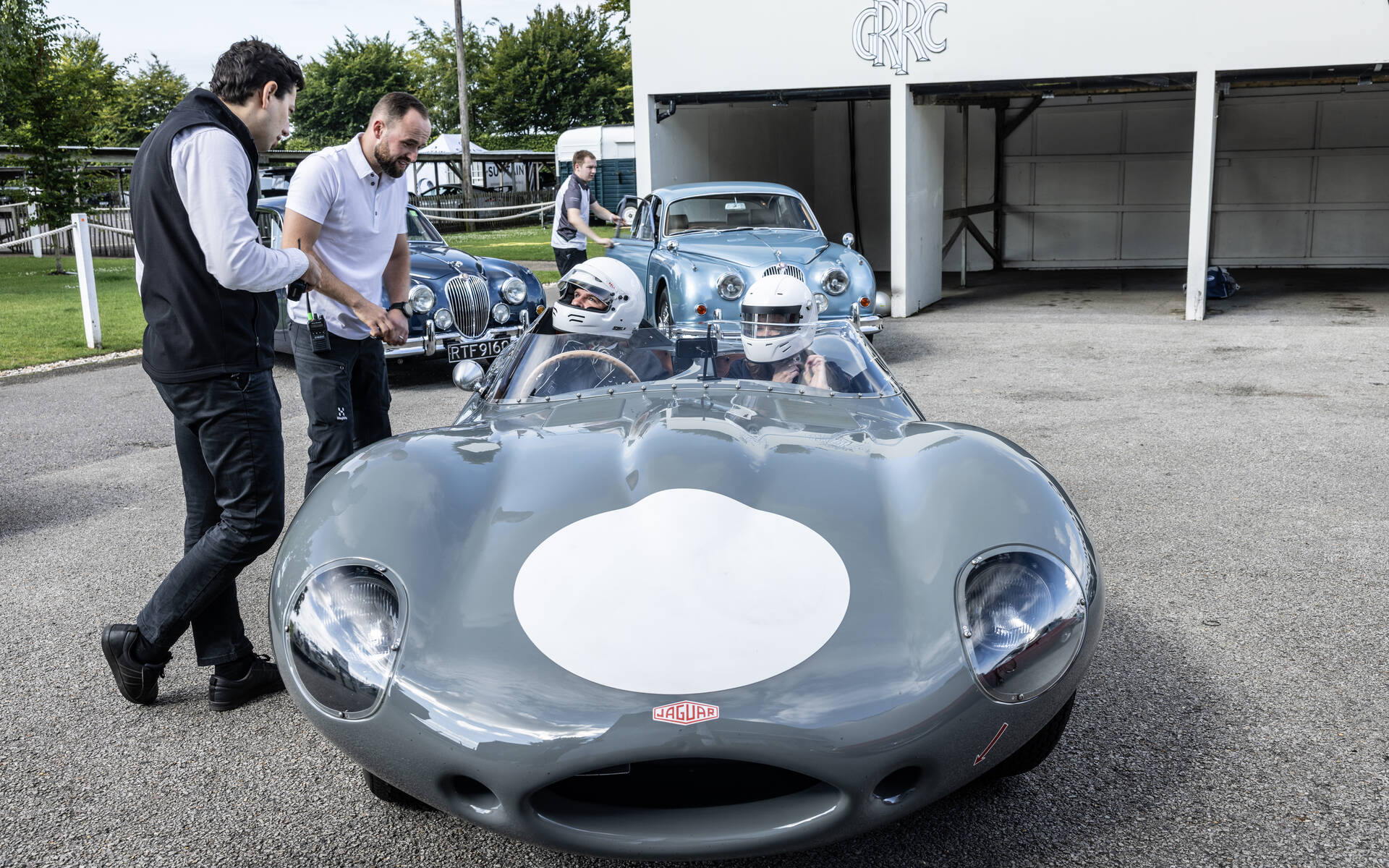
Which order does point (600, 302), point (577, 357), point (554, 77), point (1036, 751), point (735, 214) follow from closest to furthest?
point (1036, 751), point (577, 357), point (600, 302), point (735, 214), point (554, 77)

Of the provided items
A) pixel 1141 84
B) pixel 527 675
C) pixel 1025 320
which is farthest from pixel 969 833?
pixel 1141 84

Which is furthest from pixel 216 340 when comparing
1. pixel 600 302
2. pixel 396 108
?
pixel 600 302

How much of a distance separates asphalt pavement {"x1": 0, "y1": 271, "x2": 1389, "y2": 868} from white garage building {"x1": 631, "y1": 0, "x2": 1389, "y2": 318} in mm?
5170

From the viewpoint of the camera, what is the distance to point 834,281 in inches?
336

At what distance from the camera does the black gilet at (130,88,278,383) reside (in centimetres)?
281

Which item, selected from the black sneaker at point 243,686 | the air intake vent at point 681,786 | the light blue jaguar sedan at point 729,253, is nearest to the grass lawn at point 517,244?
the light blue jaguar sedan at point 729,253

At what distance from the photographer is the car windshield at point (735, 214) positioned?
9750 mm

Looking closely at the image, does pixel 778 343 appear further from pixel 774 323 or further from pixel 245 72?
pixel 245 72

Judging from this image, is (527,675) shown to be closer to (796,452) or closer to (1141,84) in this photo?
(796,452)

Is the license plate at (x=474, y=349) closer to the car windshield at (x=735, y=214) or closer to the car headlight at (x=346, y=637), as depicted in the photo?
the car windshield at (x=735, y=214)

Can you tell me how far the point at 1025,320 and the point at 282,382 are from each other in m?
7.72

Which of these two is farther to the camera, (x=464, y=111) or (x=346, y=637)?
(x=464, y=111)

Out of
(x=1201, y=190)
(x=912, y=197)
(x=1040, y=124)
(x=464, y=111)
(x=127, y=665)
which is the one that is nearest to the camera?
(x=127, y=665)

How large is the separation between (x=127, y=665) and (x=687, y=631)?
75.4 inches
